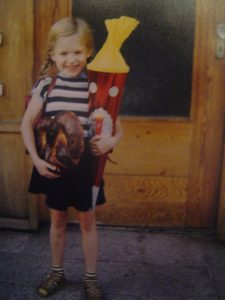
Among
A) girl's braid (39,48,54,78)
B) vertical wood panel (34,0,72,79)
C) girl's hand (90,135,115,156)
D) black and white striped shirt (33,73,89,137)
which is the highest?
vertical wood panel (34,0,72,79)

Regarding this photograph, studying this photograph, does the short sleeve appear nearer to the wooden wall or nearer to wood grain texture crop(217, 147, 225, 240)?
the wooden wall

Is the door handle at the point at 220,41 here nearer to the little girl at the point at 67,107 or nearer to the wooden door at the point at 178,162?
the wooden door at the point at 178,162

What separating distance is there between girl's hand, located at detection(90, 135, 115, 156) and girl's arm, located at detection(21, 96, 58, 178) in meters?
0.24

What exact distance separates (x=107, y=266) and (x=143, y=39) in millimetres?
1555

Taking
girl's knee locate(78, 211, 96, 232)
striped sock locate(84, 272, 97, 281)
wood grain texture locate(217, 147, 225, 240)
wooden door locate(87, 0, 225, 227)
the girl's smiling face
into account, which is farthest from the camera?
wood grain texture locate(217, 147, 225, 240)

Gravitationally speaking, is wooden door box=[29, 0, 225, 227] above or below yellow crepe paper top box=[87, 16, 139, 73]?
below

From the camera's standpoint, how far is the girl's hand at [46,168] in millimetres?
2461

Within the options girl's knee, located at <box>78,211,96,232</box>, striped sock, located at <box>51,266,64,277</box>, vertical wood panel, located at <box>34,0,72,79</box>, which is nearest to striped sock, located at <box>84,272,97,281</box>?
striped sock, located at <box>51,266,64,277</box>

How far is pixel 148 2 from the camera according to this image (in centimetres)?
304

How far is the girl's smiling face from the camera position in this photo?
2.38 meters

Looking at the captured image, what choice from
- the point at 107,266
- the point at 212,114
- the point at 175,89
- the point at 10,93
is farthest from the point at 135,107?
the point at 107,266

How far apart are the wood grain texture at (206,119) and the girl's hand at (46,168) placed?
4.21 ft

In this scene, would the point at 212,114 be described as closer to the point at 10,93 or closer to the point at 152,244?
Result: the point at 152,244

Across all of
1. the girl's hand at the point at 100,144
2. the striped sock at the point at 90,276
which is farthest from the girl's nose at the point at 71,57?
the striped sock at the point at 90,276
